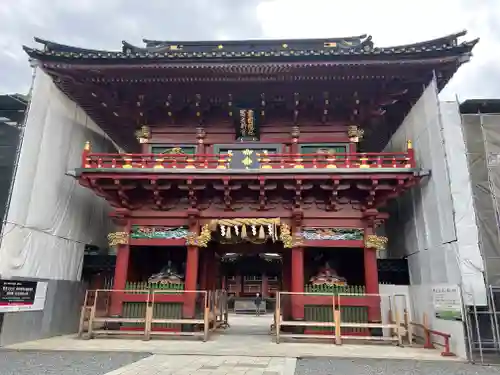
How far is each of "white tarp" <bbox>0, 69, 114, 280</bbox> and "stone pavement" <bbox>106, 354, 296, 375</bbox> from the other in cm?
650

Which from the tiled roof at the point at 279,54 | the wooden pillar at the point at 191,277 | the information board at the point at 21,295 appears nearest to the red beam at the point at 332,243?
the wooden pillar at the point at 191,277

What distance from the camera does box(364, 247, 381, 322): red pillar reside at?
1296 centimetres

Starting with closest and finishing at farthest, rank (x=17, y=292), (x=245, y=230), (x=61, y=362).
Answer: (x=61, y=362) < (x=17, y=292) < (x=245, y=230)

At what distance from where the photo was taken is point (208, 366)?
847cm

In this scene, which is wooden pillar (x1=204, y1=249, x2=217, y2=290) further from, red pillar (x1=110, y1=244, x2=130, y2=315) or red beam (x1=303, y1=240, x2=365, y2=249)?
red beam (x1=303, y1=240, x2=365, y2=249)

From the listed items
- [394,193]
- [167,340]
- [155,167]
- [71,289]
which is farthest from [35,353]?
[394,193]

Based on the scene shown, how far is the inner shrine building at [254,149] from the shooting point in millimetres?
13469

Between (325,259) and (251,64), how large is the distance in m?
8.93

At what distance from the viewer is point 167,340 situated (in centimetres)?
1265

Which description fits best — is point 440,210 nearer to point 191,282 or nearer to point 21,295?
point 191,282

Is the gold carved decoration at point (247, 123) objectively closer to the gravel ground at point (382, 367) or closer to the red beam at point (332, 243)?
the red beam at point (332, 243)

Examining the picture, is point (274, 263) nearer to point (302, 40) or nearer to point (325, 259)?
point (325, 259)

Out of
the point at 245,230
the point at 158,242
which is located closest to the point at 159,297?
the point at 158,242

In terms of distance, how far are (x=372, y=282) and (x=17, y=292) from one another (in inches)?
490
